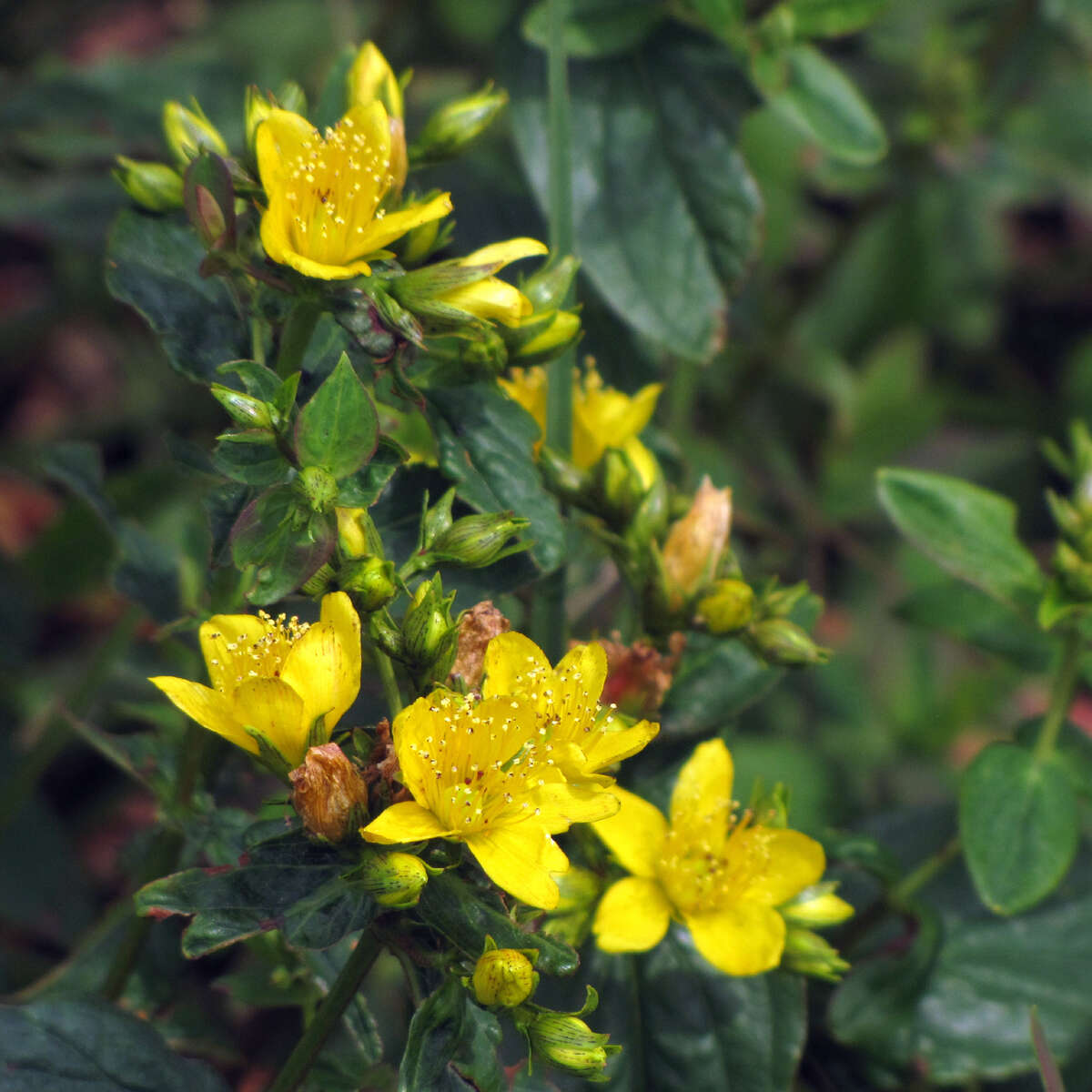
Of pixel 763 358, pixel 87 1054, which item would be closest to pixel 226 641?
pixel 87 1054

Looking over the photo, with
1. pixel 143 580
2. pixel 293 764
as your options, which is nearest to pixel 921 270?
pixel 143 580

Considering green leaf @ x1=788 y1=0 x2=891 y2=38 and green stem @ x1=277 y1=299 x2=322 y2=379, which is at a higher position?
green stem @ x1=277 y1=299 x2=322 y2=379

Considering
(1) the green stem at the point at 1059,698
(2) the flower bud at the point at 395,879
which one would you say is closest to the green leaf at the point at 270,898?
(2) the flower bud at the point at 395,879

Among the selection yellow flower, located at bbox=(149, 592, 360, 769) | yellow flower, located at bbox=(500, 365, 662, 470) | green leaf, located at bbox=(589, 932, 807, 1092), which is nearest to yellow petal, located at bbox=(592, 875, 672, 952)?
green leaf, located at bbox=(589, 932, 807, 1092)

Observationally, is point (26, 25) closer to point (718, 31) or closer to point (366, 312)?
point (718, 31)

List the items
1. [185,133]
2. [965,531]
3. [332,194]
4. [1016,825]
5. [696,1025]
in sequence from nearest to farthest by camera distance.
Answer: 1. [332,194]
2. [185,133]
3. [696,1025]
4. [1016,825]
5. [965,531]

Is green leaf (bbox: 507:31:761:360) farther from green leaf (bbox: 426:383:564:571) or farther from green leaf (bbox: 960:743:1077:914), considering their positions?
green leaf (bbox: 960:743:1077:914)

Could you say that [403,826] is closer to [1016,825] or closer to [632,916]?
[632,916]
